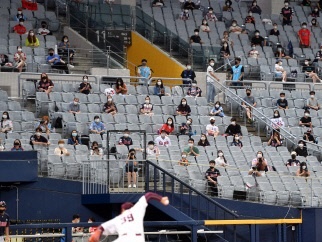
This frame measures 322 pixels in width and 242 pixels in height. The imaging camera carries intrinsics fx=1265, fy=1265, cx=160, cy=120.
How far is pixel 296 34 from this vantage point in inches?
1647

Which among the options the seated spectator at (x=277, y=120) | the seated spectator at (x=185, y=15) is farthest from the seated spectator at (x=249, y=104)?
the seated spectator at (x=185, y=15)

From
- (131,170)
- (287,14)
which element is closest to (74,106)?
(131,170)

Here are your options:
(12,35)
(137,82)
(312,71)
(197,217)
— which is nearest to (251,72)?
(312,71)

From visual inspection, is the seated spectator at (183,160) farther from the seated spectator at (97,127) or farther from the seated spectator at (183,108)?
the seated spectator at (183,108)

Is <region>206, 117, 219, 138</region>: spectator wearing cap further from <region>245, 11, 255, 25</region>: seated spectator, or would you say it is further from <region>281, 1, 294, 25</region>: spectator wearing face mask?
<region>281, 1, 294, 25</region>: spectator wearing face mask

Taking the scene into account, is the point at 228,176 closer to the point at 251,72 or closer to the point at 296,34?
the point at 251,72

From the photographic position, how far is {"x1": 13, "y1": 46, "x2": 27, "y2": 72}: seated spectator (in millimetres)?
34125

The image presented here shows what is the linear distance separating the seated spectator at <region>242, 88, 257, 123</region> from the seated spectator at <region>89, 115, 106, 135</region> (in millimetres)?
5171

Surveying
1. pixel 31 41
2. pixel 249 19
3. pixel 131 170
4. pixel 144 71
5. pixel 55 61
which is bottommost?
pixel 131 170

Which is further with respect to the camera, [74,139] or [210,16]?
[210,16]

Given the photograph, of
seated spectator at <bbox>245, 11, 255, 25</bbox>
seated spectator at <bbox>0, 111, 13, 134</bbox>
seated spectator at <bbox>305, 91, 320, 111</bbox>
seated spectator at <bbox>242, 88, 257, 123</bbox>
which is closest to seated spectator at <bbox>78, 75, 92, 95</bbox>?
seated spectator at <bbox>0, 111, 13, 134</bbox>

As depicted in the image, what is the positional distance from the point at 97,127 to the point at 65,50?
4951 mm

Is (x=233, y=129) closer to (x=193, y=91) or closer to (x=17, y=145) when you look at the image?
(x=193, y=91)

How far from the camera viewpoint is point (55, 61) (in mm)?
35125
